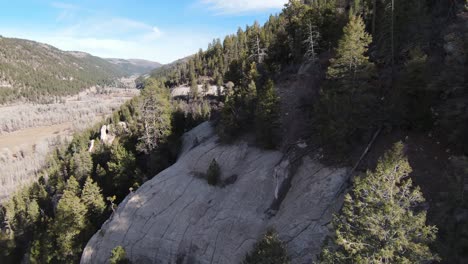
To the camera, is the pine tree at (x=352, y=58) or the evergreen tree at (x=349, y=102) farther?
the pine tree at (x=352, y=58)

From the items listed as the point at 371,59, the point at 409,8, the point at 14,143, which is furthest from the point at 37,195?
the point at 14,143

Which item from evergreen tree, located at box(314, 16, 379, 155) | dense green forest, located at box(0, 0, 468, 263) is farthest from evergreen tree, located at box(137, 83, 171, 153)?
evergreen tree, located at box(314, 16, 379, 155)

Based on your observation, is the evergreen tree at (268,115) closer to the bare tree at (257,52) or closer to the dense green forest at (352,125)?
the dense green forest at (352,125)

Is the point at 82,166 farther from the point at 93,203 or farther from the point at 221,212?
the point at 221,212

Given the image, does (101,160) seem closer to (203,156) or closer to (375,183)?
(203,156)

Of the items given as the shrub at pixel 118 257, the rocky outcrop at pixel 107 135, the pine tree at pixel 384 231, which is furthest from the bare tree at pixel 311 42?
the rocky outcrop at pixel 107 135

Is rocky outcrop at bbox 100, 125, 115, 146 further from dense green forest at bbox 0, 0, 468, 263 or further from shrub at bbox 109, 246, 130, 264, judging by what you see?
shrub at bbox 109, 246, 130, 264
